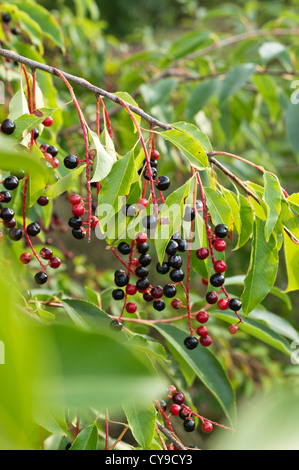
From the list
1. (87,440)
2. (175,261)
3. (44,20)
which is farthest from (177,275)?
(44,20)

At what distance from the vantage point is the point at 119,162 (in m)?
0.60

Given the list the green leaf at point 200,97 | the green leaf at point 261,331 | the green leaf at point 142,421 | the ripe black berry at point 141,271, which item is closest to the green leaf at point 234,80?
the green leaf at point 200,97

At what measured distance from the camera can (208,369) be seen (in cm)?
83

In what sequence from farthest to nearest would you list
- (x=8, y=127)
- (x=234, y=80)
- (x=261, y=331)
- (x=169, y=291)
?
(x=234, y=80) → (x=261, y=331) → (x=169, y=291) → (x=8, y=127)

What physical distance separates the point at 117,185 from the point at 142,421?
11.9 inches

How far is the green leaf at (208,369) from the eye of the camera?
802 mm

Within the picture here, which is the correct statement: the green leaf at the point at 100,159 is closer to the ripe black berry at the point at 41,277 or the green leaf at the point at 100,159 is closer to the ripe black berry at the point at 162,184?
the ripe black berry at the point at 162,184

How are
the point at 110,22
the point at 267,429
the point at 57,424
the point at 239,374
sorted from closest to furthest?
the point at 267,429 < the point at 57,424 < the point at 239,374 < the point at 110,22

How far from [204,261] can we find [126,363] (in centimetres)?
47

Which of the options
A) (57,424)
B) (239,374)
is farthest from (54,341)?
(239,374)

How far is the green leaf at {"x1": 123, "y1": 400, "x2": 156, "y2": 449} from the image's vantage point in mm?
587

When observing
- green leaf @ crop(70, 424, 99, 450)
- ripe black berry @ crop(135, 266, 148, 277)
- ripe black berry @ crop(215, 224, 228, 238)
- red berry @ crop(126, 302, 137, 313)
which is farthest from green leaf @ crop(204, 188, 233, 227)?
green leaf @ crop(70, 424, 99, 450)

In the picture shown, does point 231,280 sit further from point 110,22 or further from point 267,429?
point 110,22

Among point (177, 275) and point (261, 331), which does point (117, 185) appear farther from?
point (261, 331)
